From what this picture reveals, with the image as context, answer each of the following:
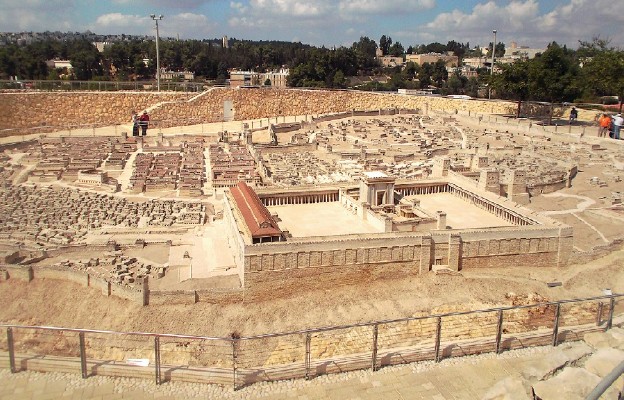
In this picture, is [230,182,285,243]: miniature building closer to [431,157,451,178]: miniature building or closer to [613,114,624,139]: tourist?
[431,157,451,178]: miniature building

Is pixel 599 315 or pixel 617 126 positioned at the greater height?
pixel 617 126

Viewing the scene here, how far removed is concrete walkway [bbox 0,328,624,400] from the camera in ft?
32.3

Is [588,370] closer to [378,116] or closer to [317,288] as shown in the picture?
[317,288]

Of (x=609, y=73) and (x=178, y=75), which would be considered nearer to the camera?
(x=609, y=73)

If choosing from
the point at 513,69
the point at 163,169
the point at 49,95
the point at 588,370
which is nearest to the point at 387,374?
the point at 588,370

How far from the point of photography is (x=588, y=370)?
9.02 metres

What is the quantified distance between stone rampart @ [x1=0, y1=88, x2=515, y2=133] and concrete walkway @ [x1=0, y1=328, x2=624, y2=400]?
4133cm

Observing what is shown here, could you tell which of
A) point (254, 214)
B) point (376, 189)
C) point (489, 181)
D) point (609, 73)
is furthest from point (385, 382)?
point (609, 73)

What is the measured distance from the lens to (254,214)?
20.4 meters

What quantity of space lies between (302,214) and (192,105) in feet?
107

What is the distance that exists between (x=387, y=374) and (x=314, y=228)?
11.0 m

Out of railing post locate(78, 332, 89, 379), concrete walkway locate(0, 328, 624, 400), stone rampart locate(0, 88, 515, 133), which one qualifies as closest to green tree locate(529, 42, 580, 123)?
stone rampart locate(0, 88, 515, 133)

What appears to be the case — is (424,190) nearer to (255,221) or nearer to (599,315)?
(255,221)

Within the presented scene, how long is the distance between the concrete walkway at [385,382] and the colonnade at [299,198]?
1380 cm
